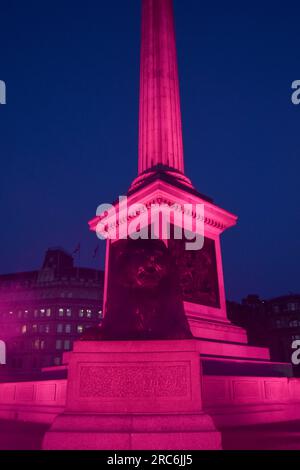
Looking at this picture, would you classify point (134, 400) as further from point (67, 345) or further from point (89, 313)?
point (89, 313)

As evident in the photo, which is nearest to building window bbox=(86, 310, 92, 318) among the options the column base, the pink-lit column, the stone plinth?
the pink-lit column

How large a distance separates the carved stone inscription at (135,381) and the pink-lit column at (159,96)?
42.5 feet

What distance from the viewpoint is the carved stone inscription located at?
22.5 feet

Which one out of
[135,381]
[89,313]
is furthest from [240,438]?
[89,313]

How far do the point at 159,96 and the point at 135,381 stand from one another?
16.5m

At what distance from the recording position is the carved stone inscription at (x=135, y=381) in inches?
270

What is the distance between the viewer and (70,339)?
2650 inches

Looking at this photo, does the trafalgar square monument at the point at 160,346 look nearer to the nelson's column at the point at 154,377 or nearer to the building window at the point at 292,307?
the nelson's column at the point at 154,377

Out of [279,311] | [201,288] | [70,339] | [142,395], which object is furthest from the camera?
[279,311]
